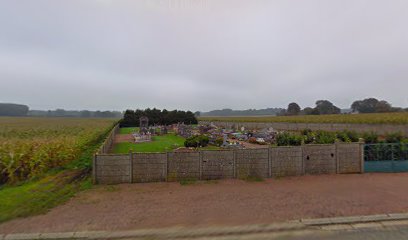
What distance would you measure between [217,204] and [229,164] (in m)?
3.04

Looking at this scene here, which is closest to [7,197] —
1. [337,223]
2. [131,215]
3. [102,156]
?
[102,156]

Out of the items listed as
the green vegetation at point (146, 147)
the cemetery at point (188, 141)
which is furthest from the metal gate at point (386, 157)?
the green vegetation at point (146, 147)

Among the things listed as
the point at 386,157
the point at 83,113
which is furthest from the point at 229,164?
the point at 83,113

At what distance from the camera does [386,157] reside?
11.4 metres

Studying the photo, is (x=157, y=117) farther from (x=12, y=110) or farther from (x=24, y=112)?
(x=24, y=112)

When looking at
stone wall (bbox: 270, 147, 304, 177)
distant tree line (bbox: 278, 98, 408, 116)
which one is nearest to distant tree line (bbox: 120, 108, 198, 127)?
stone wall (bbox: 270, 147, 304, 177)

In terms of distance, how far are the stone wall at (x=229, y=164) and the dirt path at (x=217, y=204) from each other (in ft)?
1.67

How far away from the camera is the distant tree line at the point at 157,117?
57.9 m

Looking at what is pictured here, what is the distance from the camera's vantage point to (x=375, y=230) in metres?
5.38

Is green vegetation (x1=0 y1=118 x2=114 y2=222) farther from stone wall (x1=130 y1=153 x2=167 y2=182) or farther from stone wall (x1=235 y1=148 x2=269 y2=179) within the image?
stone wall (x1=235 y1=148 x2=269 y2=179)

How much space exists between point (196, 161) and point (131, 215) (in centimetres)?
391

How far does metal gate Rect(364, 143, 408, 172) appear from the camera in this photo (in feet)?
35.9

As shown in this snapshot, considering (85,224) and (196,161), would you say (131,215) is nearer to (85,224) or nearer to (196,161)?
(85,224)

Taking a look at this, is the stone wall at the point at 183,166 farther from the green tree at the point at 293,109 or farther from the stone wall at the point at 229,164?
the green tree at the point at 293,109
